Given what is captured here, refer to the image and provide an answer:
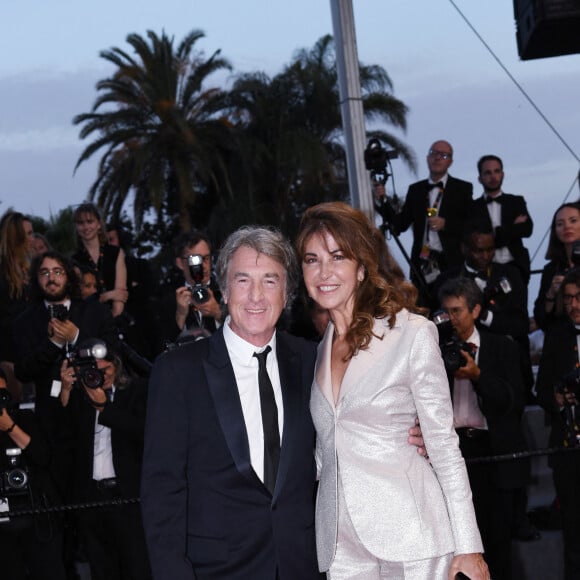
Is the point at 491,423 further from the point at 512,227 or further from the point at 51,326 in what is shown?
the point at 51,326

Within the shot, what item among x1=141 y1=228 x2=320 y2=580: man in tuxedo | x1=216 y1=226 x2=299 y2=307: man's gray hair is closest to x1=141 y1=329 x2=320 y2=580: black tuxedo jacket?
x1=141 y1=228 x2=320 y2=580: man in tuxedo

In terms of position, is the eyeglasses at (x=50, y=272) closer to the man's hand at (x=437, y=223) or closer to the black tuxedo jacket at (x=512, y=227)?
the man's hand at (x=437, y=223)

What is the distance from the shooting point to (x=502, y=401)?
17.2ft

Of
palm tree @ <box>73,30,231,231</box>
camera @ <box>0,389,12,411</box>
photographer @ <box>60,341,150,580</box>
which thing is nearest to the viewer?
camera @ <box>0,389,12,411</box>

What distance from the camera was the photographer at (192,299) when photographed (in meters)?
5.21

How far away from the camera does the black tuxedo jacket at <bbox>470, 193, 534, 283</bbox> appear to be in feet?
23.6

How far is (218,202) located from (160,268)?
3.04 meters

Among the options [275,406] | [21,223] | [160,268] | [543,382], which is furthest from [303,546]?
[160,268]

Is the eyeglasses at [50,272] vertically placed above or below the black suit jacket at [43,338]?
above

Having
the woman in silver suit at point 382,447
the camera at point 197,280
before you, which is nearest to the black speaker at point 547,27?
the camera at point 197,280

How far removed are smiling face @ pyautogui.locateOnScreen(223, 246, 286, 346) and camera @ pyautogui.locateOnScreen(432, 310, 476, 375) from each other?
1844 mm

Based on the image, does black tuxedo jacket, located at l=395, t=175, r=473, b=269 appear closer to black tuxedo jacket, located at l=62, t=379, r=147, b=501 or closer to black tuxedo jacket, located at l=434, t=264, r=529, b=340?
black tuxedo jacket, located at l=434, t=264, r=529, b=340

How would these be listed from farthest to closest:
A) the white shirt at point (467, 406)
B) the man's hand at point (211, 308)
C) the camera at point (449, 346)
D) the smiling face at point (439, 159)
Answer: the smiling face at point (439, 159) < the white shirt at point (467, 406) < the man's hand at point (211, 308) < the camera at point (449, 346)

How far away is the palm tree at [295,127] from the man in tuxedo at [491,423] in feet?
57.5
